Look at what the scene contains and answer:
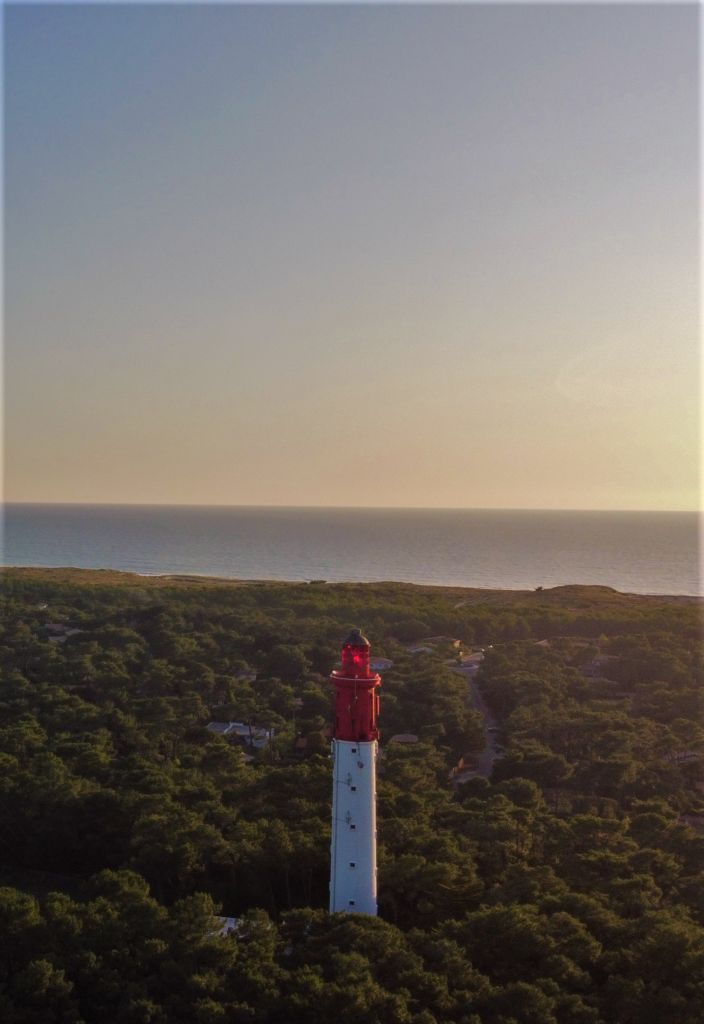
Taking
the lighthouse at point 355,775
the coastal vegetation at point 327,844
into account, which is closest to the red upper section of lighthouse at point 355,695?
the lighthouse at point 355,775

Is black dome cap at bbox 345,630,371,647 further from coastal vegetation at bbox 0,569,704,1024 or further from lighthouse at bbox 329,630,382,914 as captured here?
coastal vegetation at bbox 0,569,704,1024

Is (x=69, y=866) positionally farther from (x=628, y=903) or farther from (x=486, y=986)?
(x=628, y=903)

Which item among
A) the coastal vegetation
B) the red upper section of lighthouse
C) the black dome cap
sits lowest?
the coastal vegetation

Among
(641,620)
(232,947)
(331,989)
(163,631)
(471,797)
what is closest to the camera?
(331,989)

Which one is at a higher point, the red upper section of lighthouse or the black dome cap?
the black dome cap

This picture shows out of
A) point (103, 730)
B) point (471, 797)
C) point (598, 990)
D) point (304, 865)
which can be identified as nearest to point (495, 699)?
point (471, 797)

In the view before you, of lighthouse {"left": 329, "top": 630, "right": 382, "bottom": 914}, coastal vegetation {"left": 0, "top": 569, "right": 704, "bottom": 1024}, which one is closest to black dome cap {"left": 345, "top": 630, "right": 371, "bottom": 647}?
lighthouse {"left": 329, "top": 630, "right": 382, "bottom": 914}

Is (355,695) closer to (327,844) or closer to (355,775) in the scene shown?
(355,775)

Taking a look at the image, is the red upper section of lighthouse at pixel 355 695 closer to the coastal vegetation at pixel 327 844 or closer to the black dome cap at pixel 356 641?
the black dome cap at pixel 356 641
